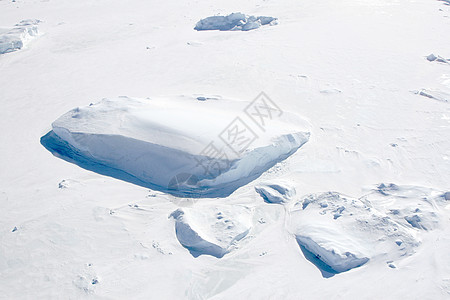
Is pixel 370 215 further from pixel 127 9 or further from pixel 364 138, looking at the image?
pixel 127 9

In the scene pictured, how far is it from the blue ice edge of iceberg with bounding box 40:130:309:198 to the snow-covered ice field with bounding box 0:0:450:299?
0.02m

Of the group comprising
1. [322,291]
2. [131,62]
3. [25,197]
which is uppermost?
[131,62]

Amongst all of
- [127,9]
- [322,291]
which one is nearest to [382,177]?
[322,291]

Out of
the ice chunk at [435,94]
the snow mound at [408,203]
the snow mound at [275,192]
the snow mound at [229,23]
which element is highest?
the snow mound at [229,23]

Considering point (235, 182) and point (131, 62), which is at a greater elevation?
point (131, 62)

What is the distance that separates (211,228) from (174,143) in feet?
4.26

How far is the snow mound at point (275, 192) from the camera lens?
4.55 m

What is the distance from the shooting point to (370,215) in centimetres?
409

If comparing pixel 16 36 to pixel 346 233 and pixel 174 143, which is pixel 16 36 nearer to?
pixel 174 143

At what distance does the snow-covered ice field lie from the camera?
3660 mm

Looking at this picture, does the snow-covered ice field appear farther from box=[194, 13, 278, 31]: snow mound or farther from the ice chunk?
box=[194, 13, 278, 31]: snow mound

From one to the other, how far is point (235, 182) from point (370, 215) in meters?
1.61

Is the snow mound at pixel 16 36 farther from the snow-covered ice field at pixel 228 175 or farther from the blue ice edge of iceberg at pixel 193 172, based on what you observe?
the blue ice edge of iceberg at pixel 193 172

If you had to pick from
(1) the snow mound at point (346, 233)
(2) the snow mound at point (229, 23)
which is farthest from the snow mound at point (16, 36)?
(1) the snow mound at point (346, 233)
